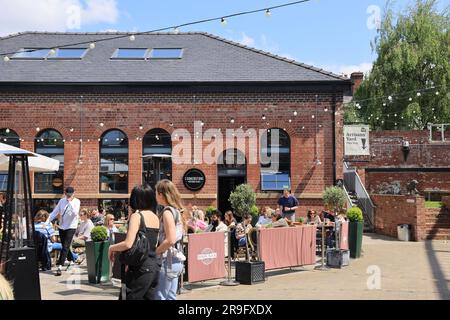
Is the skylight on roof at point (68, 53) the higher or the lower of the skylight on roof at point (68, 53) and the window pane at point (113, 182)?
the higher

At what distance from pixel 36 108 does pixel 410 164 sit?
56.2 feet

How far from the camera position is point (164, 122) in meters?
18.5

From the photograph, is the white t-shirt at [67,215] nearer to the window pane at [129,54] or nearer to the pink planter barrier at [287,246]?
the pink planter barrier at [287,246]

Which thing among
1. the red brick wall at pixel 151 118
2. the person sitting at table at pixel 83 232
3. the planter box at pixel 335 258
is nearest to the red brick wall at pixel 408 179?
the red brick wall at pixel 151 118

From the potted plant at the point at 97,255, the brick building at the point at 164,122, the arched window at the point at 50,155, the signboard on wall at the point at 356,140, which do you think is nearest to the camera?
the potted plant at the point at 97,255

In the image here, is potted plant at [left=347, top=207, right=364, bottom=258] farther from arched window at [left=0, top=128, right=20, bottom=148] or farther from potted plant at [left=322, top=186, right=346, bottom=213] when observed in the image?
arched window at [left=0, top=128, right=20, bottom=148]

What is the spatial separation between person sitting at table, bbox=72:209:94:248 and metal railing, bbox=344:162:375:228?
10727 millimetres

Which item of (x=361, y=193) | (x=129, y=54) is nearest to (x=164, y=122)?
(x=129, y=54)

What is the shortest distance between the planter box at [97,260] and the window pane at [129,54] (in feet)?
39.3

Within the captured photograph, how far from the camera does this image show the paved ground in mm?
8125

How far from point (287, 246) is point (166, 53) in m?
12.3

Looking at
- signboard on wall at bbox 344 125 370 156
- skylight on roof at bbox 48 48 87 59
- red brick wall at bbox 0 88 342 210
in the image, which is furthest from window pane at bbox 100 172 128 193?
signboard on wall at bbox 344 125 370 156

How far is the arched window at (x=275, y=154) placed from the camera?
1844 cm

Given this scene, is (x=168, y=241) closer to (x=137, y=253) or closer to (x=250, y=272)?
(x=137, y=253)
